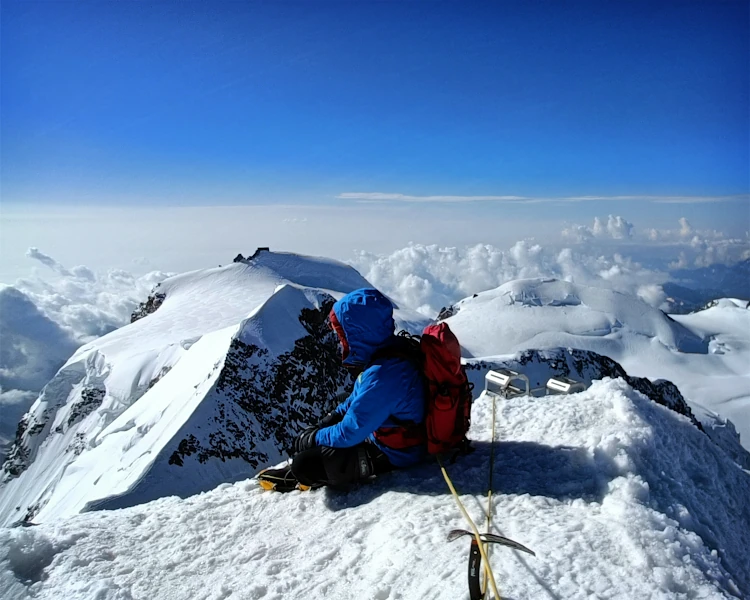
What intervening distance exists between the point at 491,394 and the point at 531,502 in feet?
13.1

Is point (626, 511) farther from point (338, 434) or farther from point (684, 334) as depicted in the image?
point (684, 334)

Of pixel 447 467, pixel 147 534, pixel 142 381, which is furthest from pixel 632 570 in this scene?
pixel 142 381

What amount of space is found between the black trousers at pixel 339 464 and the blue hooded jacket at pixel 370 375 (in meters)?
0.24

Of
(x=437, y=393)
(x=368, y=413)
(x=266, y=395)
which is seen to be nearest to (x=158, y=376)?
(x=266, y=395)

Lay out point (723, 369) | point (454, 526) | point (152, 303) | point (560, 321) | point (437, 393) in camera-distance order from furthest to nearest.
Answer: point (560, 321) < point (723, 369) < point (152, 303) < point (437, 393) < point (454, 526)

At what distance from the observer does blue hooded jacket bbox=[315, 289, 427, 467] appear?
5145 millimetres

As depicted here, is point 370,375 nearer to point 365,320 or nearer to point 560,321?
point 365,320

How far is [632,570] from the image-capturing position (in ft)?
11.6

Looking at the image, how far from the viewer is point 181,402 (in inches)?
1609

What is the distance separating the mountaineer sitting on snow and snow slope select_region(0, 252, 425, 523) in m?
29.0

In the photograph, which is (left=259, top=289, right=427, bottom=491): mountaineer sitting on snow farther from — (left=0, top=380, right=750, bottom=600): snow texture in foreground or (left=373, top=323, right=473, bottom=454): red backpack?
(left=0, top=380, right=750, bottom=600): snow texture in foreground

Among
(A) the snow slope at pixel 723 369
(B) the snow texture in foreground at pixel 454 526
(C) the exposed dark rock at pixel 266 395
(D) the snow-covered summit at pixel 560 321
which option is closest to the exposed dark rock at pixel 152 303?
(C) the exposed dark rock at pixel 266 395

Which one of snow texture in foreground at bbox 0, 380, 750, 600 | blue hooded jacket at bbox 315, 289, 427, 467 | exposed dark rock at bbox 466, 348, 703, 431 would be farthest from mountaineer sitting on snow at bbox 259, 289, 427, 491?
exposed dark rock at bbox 466, 348, 703, 431

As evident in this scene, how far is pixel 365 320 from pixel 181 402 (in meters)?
39.7
